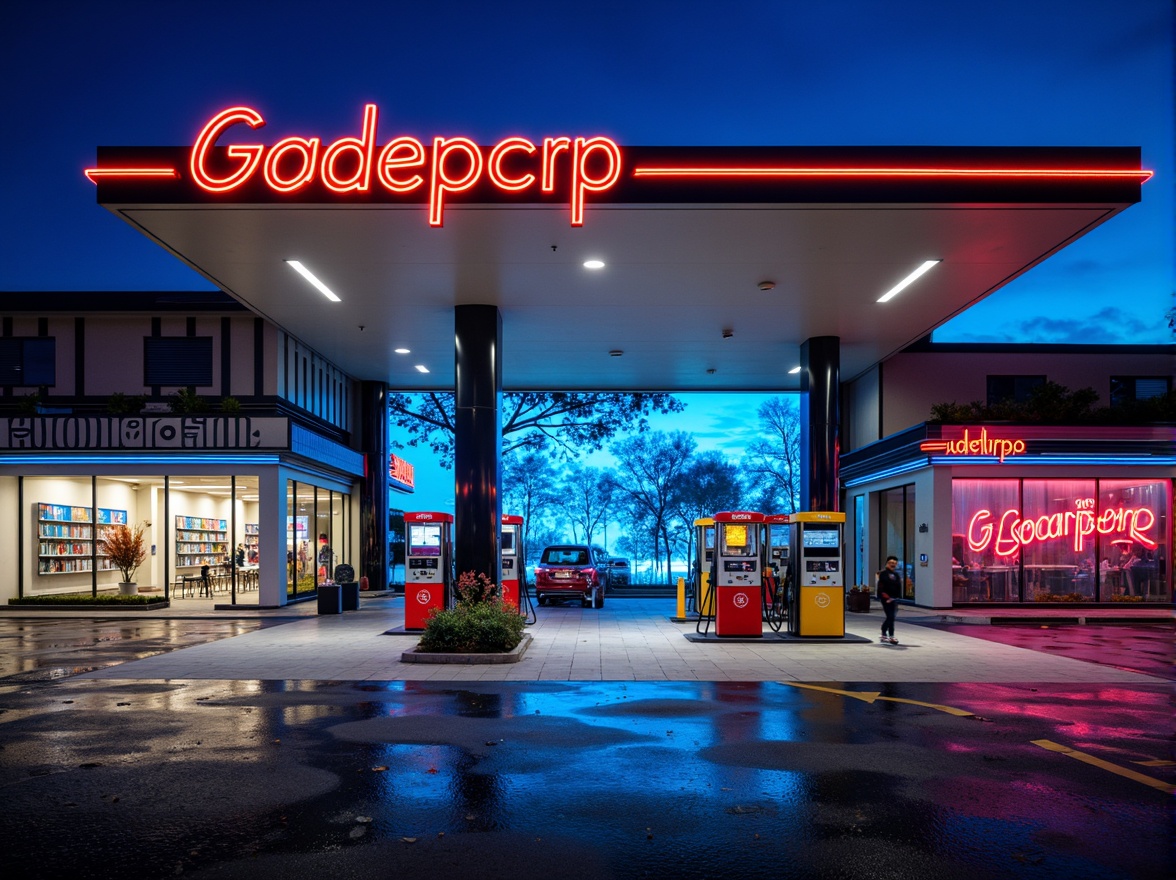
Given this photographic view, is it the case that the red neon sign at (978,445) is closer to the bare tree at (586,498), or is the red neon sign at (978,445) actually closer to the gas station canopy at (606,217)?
the gas station canopy at (606,217)

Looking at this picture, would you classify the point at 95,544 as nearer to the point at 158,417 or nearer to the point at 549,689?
the point at 158,417

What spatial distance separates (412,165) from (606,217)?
10.2 ft

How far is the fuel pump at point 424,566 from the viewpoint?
17594 mm

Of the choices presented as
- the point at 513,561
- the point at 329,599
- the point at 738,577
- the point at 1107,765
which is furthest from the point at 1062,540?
the point at 329,599

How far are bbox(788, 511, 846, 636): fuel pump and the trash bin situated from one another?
37.9 feet

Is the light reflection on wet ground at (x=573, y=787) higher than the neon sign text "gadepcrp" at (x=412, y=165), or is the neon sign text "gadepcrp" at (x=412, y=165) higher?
the neon sign text "gadepcrp" at (x=412, y=165)

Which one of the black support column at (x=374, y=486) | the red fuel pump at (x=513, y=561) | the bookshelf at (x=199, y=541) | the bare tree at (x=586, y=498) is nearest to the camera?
the red fuel pump at (x=513, y=561)

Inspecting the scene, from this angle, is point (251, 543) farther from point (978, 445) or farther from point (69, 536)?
point (978, 445)

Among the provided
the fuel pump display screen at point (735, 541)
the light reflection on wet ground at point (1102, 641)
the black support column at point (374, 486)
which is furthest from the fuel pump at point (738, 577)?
the black support column at point (374, 486)

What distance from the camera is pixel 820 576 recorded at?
16.9m

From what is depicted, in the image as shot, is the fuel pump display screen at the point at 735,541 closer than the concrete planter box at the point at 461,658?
No

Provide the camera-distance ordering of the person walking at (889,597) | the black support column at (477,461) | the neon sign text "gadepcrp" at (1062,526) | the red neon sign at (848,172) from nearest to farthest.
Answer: the red neon sign at (848,172)
the person walking at (889,597)
the black support column at (477,461)
the neon sign text "gadepcrp" at (1062,526)

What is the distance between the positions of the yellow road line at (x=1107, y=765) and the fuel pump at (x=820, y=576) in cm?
840

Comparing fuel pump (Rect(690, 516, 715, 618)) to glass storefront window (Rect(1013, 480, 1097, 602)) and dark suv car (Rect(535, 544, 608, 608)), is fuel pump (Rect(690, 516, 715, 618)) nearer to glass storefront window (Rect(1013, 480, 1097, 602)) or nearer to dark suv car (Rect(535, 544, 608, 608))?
dark suv car (Rect(535, 544, 608, 608))
